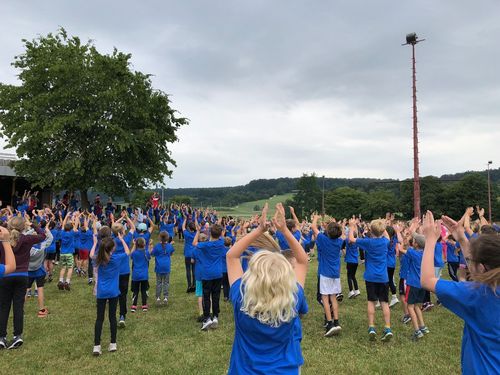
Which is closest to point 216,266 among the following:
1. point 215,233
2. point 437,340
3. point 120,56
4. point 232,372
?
point 215,233

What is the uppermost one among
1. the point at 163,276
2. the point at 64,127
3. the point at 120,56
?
the point at 120,56

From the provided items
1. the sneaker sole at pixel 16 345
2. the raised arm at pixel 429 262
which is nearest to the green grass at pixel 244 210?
the raised arm at pixel 429 262

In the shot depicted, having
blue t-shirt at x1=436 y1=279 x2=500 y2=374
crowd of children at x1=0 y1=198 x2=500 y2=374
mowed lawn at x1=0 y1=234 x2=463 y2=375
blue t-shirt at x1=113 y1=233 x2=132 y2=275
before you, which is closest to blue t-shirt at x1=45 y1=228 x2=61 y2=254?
crowd of children at x1=0 y1=198 x2=500 y2=374

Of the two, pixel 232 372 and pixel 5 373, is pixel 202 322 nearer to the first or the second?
pixel 5 373

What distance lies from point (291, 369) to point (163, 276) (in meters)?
7.76

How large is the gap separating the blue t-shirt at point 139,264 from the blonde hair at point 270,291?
6.99 meters

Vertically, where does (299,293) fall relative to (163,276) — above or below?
above

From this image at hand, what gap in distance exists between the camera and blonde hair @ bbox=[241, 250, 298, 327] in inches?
92.0

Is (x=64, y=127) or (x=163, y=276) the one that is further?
(x=64, y=127)

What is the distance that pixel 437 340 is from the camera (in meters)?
7.03

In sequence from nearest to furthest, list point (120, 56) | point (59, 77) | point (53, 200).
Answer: point (59, 77) → point (120, 56) → point (53, 200)

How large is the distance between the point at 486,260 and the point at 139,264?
7.92m

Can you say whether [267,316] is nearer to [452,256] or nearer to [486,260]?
[486,260]

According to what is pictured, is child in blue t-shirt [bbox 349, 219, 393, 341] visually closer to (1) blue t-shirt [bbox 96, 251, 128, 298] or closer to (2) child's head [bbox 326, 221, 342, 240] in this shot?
(2) child's head [bbox 326, 221, 342, 240]
